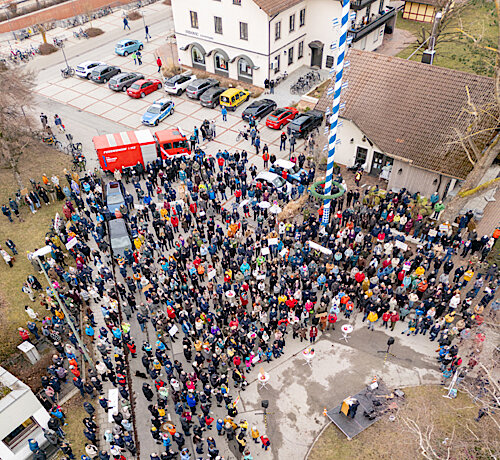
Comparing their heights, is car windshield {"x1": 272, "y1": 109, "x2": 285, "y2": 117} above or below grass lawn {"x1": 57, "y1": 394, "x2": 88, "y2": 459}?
above

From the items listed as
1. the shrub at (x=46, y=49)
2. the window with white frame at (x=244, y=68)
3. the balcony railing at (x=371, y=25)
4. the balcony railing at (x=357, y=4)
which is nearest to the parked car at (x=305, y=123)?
the window with white frame at (x=244, y=68)

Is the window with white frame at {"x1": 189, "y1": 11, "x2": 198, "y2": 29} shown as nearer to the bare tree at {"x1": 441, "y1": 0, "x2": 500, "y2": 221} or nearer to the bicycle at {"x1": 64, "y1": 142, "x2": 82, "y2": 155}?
the bicycle at {"x1": 64, "y1": 142, "x2": 82, "y2": 155}

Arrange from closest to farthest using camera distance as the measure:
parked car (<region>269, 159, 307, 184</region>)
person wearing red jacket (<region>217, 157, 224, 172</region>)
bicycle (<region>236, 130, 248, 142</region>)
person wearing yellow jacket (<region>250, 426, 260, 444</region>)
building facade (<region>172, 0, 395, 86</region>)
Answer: person wearing yellow jacket (<region>250, 426, 260, 444</region>) → parked car (<region>269, 159, 307, 184</region>) → person wearing red jacket (<region>217, 157, 224, 172</region>) → bicycle (<region>236, 130, 248, 142</region>) → building facade (<region>172, 0, 395, 86</region>)

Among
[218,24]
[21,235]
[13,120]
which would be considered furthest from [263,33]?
[21,235]

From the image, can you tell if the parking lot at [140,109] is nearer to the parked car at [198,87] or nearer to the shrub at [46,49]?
the parked car at [198,87]

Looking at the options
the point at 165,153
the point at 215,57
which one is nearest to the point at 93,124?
the point at 165,153

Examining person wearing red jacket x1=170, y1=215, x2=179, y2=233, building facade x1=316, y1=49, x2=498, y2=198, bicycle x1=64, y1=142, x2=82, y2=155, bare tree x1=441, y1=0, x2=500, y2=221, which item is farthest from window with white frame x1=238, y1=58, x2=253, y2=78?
bare tree x1=441, y1=0, x2=500, y2=221

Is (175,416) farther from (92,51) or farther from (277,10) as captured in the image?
(92,51)

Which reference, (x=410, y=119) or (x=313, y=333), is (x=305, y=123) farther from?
(x=313, y=333)
